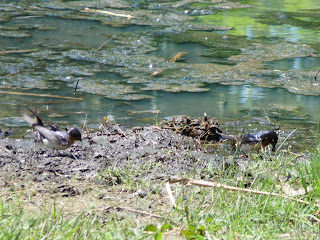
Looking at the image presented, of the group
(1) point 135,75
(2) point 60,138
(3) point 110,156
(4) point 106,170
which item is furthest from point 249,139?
(1) point 135,75

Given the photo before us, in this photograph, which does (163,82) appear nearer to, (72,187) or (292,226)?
(72,187)

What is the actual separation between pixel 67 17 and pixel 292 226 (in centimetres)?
929

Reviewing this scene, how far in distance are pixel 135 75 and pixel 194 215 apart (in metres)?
4.66

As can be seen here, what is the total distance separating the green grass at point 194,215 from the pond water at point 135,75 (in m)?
1.77

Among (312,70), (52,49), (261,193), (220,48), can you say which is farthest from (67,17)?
(261,193)

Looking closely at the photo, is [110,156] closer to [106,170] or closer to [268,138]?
[106,170]

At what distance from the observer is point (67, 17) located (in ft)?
37.6

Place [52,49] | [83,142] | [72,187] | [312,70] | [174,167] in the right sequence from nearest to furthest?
[72,187] < [174,167] < [83,142] < [312,70] < [52,49]

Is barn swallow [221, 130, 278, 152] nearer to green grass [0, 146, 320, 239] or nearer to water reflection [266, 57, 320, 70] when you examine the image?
green grass [0, 146, 320, 239]

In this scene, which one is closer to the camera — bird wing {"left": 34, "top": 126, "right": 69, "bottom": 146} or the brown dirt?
the brown dirt

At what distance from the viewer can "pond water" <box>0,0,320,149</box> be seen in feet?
19.8

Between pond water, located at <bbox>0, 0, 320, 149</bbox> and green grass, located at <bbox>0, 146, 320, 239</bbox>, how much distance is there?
177 centimetres

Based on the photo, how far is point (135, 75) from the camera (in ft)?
24.9

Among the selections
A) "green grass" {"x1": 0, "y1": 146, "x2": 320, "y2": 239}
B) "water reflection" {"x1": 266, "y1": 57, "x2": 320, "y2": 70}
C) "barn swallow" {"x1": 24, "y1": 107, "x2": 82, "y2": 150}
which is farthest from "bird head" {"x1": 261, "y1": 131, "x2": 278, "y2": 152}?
"water reflection" {"x1": 266, "y1": 57, "x2": 320, "y2": 70}
